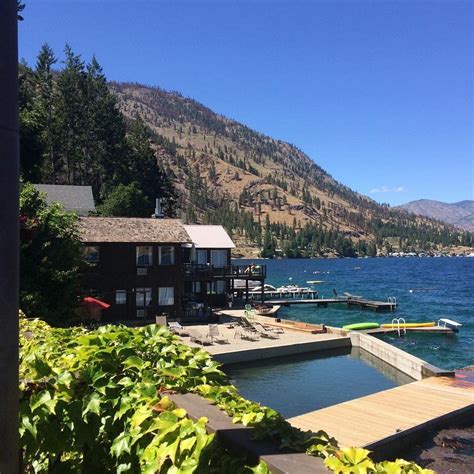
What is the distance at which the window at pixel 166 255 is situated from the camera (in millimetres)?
31016

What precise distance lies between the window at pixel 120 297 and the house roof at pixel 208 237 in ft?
35.6

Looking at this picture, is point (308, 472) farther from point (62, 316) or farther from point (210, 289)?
point (210, 289)

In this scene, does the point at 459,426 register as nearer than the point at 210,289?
Yes

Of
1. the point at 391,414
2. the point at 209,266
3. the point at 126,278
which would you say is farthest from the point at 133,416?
the point at 209,266

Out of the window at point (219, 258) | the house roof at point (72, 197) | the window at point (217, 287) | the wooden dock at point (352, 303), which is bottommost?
the wooden dock at point (352, 303)

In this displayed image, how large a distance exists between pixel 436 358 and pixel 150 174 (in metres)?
47.8

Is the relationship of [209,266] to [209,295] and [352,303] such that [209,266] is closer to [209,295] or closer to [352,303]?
[209,295]

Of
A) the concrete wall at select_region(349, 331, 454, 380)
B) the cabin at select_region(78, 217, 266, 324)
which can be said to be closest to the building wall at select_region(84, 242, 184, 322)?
the cabin at select_region(78, 217, 266, 324)

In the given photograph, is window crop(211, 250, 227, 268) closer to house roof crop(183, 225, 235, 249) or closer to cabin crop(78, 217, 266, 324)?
house roof crop(183, 225, 235, 249)

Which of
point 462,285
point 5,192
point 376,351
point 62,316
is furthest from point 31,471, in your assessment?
point 462,285

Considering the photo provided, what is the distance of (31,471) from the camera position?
8.96 feet

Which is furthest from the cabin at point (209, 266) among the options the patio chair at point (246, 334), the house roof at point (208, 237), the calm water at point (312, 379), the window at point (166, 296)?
the calm water at point (312, 379)

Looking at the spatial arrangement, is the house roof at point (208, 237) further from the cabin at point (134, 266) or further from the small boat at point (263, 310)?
the cabin at point (134, 266)

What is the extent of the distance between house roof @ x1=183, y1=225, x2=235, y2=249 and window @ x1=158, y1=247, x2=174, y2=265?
877 centimetres
